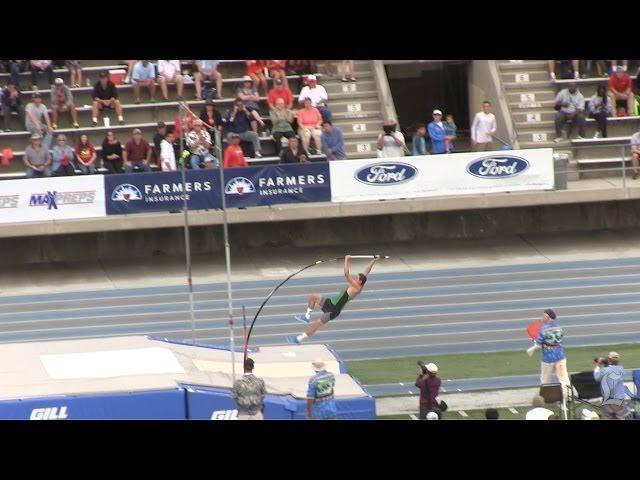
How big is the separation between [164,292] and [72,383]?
6.72 m

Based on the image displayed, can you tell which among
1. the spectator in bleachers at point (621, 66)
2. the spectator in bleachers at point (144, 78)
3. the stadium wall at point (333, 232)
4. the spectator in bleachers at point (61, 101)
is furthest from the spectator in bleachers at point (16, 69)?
the spectator in bleachers at point (621, 66)

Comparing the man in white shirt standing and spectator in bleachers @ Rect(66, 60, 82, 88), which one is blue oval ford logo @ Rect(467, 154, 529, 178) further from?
spectator in bleachers @ Rect(66, 60, 82, 88)

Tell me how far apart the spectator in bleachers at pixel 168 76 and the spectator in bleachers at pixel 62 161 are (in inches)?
111

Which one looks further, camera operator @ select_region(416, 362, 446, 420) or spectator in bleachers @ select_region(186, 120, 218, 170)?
spectator in bleachers @ select_region(186, 120, 218, 170)

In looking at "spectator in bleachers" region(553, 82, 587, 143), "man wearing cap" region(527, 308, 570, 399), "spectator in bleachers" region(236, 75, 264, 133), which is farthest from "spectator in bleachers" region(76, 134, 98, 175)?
"man wearing cap" region(527, 308, 570, 399)

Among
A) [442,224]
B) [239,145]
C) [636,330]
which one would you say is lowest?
[636,330]

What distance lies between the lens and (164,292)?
20.7 m

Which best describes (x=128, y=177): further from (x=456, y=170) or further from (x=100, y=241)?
(x=456, y=170)

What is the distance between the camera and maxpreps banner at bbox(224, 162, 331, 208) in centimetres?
2184

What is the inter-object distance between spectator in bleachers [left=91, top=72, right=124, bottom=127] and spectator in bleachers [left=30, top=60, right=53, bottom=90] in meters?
0.86

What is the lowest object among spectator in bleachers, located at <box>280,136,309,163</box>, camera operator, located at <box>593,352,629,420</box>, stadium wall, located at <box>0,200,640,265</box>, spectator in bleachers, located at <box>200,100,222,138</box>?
camera operator, located at <box>593,352,629,420</box>

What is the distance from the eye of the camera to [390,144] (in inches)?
907
